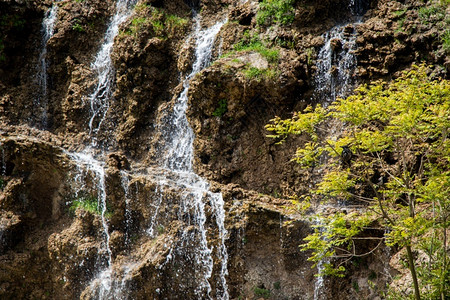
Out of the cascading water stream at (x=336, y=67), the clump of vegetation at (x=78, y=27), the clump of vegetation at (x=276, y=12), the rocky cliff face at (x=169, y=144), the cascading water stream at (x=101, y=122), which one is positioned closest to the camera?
the rocky cliff face at (x=169, y=144)

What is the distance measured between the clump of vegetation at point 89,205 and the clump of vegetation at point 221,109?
12.7 feet

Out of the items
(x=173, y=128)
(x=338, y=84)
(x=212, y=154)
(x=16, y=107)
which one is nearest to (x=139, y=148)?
(x=173, y=128)

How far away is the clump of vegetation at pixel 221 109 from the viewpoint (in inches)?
471

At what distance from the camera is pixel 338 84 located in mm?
11445

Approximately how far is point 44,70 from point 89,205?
5350 millimetres

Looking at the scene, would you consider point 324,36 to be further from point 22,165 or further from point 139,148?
point 22,165

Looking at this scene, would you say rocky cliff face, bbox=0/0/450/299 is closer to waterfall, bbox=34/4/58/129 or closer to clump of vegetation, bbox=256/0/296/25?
waterfall, bbox=34/4/58/129

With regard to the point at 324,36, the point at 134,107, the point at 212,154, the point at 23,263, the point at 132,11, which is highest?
the point at 132,11

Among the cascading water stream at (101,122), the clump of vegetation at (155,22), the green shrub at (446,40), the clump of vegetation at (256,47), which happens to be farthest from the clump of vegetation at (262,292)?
the clump of vegetation at (155,22)

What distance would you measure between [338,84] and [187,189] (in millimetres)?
4737

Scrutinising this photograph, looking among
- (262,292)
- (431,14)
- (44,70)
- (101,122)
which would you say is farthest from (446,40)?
(44,70)

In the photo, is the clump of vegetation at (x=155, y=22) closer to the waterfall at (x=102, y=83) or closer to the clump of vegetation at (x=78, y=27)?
the waterfall at (x=102, y=83)

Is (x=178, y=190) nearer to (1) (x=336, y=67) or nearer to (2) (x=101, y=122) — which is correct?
(2) (x=101, y=122)

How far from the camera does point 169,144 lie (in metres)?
12.8
